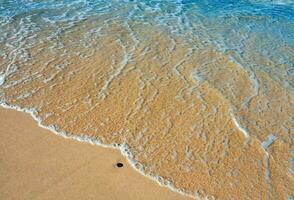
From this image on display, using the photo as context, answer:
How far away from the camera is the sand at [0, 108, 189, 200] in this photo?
3.79 metres

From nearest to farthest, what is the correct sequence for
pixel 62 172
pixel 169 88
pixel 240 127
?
pixel 62 172, pixel 240 127, pixel 169 88

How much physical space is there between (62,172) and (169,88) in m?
2.62

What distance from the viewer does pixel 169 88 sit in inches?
235

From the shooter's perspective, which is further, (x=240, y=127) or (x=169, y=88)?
(x=169, y=88)

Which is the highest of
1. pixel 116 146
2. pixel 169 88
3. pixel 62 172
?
pixel 62 172

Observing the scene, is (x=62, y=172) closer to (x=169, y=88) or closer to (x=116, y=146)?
(x=116, y=146)

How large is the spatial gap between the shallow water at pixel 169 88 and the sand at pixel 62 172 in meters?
0.23

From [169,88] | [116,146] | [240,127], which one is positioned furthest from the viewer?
[169,88]

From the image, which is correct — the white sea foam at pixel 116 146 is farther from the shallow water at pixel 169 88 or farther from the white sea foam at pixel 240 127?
the white sea foam at pixel 240 127

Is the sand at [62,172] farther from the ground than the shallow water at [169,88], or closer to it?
farther from the ground

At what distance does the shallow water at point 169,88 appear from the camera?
437 centimetres

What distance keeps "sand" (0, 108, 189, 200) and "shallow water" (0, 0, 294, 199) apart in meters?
0.23

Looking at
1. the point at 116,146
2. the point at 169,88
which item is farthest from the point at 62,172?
the point at 169,88

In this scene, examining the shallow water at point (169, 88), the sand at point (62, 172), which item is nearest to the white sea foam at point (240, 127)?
the shallow water at point (169, 88)
